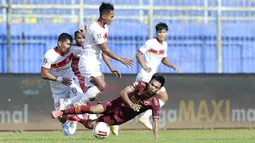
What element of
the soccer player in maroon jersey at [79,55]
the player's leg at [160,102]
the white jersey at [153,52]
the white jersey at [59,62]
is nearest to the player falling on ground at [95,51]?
the white jersey at [59,62]

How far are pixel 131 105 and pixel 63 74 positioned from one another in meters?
3.21

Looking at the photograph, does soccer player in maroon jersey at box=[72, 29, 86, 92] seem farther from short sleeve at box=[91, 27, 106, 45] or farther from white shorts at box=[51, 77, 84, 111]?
short sleeve at box=[91, 27, 106, 45]

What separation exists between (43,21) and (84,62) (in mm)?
6517

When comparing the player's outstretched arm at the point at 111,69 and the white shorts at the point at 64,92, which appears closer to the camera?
the player's outstretched arm at the point at 111,69

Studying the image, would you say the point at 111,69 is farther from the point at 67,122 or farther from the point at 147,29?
the point at 147,29

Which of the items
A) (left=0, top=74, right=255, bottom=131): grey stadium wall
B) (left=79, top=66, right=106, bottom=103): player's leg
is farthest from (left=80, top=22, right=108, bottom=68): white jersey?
(left=0, top=74, right=255, bottom=131): grey stadium wall

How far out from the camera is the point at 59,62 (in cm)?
1559

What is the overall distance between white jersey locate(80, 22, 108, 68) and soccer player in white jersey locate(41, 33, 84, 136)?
3.39 feet

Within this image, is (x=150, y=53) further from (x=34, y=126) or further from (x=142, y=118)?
(x=34, y=126)

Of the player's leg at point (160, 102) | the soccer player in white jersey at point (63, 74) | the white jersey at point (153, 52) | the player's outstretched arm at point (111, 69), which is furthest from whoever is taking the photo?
the white jersey at point (153, 52)

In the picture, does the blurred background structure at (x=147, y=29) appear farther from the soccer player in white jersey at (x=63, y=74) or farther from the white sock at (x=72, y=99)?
the white sock at (x=72, y=99)

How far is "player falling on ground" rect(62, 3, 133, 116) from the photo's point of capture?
14.1m

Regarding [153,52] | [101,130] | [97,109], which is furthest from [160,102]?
[101,130]

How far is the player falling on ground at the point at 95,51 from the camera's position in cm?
1411
